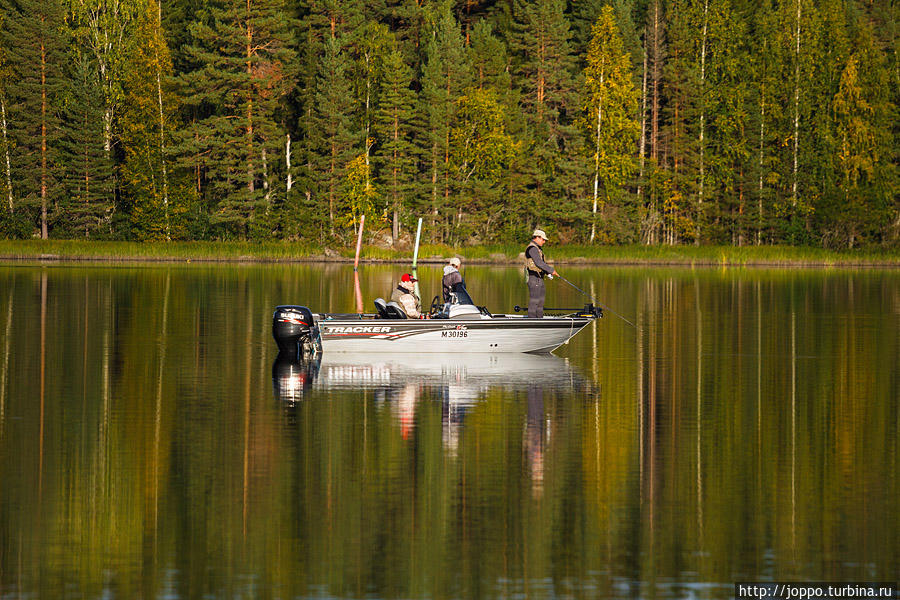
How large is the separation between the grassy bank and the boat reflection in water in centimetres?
5545

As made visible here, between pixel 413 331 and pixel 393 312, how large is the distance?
0.62 meters

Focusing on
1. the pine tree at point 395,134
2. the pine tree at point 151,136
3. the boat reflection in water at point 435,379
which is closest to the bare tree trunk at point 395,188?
the pine tree at point 395,134

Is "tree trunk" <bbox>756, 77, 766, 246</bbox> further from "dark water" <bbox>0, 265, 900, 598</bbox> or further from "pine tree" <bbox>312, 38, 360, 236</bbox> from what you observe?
"dark water" <bbox>0, 265, 900, 598</bbox>

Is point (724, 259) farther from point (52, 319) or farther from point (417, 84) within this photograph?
point (52, 319)

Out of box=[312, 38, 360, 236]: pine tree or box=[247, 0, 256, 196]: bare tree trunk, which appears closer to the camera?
box=[247, 0, 256, 196]: bare tree trunk

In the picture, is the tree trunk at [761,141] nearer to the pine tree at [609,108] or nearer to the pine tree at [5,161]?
the pine tree at [609,108]

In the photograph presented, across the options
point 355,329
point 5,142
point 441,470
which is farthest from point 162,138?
point 441,470

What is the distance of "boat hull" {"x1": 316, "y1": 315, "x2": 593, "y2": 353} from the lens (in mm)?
27234

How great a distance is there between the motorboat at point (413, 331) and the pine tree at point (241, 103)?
193 ft

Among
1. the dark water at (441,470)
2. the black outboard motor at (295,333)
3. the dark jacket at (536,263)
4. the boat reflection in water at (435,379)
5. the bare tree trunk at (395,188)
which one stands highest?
the bare tree trunk at (395,188)

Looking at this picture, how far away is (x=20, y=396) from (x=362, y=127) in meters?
73.0

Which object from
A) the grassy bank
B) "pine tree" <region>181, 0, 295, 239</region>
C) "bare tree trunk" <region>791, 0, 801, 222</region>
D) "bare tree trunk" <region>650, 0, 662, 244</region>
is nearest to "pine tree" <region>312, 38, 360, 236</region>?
"pine tree" <region>181, 0, 295, 239</region>

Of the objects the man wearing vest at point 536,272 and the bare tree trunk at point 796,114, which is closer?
the man wearing vest at point 536,272

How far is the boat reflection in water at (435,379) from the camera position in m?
19.4
